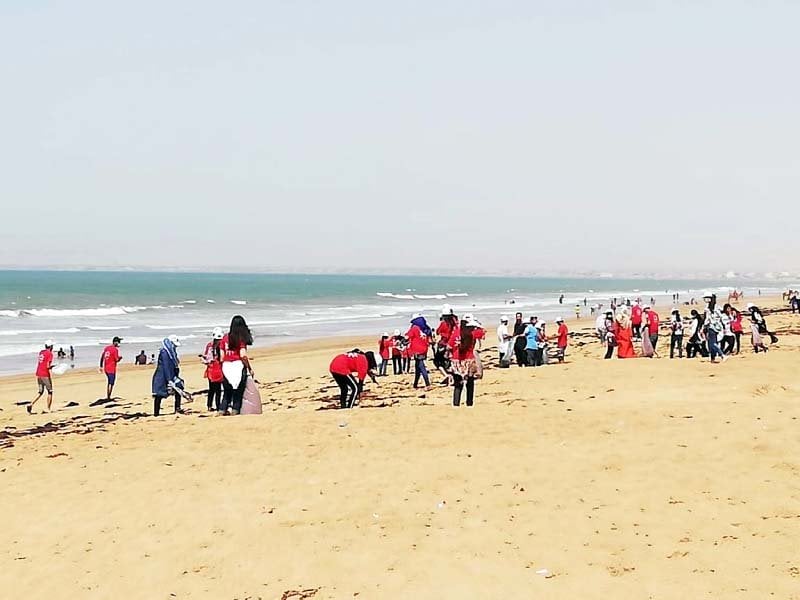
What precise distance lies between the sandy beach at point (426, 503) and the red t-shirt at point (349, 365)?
1.37 meters

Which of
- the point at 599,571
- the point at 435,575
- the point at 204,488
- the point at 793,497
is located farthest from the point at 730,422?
the point at 204,488

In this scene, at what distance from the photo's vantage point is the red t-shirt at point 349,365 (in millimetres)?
13820

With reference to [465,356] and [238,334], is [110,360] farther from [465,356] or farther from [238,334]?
[465,356]

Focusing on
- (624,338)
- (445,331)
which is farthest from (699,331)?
(445,331)

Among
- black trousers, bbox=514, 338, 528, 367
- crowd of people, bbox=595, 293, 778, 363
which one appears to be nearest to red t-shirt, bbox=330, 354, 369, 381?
black trousers, bbox=514, 338, 528, 367

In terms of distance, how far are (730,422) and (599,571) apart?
16.5ft

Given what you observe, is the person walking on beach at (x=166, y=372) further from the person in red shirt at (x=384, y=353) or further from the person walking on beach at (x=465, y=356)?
the person in red shirt at (x=384, y=353)

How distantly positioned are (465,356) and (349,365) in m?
2.56

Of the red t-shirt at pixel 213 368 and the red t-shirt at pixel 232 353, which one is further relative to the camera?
the red t-shirt at pixel 213 368

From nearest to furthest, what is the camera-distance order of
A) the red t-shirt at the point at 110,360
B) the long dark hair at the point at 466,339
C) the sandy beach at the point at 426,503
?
the sandy beach at the point at 426,503 → the long dark hair at the point at 466,339 → the red t-shirt at the point at 110,360

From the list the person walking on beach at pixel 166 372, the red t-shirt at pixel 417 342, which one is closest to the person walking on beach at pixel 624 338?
the red t-shirt at pixel 417 342

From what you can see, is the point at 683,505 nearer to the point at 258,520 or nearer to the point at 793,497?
the point at 793,497

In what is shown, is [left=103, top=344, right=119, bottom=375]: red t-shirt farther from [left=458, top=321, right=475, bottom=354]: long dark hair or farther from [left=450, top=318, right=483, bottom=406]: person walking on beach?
[left=458, top=321, right=475, bottom=354]: long dark hair

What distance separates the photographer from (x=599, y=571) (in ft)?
19.2
